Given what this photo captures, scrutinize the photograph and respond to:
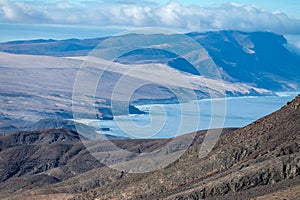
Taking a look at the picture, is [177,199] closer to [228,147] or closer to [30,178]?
[228,147]

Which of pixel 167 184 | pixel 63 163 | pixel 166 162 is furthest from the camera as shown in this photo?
pixel 63 163

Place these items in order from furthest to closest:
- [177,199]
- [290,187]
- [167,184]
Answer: [167,184]
[177,199]
[290,187]

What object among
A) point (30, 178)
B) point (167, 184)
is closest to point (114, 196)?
point (167, 184)

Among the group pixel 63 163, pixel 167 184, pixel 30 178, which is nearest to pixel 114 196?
pixel 167 184

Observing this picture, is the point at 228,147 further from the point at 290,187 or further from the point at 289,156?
the point at 290,187

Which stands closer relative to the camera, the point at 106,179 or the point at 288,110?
the point at 288,110

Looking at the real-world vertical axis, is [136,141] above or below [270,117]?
below

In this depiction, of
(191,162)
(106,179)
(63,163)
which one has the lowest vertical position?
(63,163)

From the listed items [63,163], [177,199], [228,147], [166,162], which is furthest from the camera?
[63,163]

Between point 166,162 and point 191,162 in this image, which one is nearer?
point 191,162
